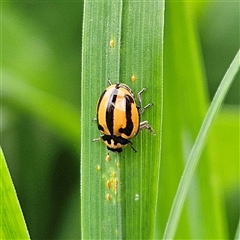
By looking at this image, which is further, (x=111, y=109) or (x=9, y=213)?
(x=111, y=109)

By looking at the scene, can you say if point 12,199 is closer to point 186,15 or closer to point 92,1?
point 92,1

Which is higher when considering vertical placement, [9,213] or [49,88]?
[49,88]

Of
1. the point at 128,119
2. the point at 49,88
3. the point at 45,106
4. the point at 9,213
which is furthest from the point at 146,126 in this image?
the point at 49,88

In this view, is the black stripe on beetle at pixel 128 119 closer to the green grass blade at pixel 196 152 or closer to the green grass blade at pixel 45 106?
the green grass blade at pixel 196 152

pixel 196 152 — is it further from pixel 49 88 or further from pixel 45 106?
pixel 49 88

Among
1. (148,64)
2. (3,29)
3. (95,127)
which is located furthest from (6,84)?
(148,64)

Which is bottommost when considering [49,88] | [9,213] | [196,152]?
[9,213]

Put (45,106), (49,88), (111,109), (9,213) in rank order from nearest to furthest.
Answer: (9,213) → (111,109) → (45,106) → (49,88)
